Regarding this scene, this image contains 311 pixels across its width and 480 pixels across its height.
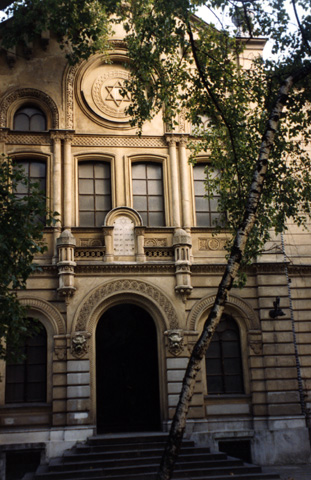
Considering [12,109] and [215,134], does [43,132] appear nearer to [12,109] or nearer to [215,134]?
[12,109]

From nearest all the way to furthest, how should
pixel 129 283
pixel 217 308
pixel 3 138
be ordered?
1. pixel 217 308
2. pixel 129 283
3. pixel 3 138

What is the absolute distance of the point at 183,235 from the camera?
18.2 m

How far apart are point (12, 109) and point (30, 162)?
1.90 meters

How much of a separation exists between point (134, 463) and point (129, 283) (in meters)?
5.50

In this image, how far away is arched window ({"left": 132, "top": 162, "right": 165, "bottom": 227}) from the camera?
19422 mm

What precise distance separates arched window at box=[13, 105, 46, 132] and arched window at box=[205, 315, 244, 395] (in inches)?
361

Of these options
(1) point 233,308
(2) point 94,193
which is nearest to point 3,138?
(2) point 94,193

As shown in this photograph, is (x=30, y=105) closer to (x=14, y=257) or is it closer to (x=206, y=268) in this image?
(x=206, y=268)

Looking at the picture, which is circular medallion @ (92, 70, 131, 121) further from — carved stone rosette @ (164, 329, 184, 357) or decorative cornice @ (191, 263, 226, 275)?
carved stone rosette @ (164, 329, 184, 357)

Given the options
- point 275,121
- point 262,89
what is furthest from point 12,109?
point 275,121

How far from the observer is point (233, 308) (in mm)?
18609

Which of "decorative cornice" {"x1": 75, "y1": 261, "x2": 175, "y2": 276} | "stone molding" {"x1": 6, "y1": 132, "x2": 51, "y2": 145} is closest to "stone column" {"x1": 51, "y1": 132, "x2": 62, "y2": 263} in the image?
"stone molding" {"x1": 6, "y1": 132, "x2": 51, "y2": 145}

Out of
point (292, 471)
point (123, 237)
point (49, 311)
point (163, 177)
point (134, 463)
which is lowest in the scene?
point (292, 471)

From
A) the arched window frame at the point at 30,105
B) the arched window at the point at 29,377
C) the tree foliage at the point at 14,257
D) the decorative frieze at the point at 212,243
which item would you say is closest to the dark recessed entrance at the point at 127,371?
the arched window at the point at 29,377
